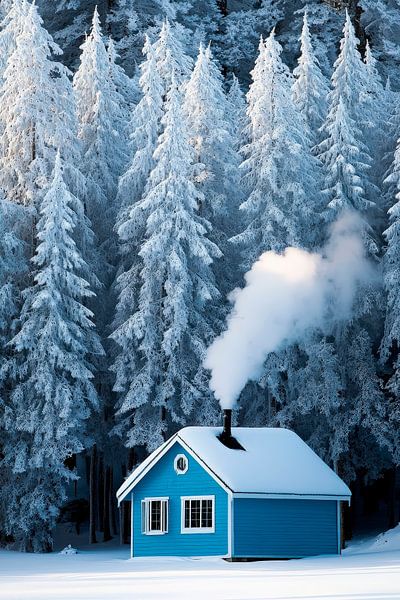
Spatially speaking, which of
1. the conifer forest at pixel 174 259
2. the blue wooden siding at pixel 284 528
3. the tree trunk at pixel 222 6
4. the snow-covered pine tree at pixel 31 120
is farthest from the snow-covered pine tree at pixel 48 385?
the tree trunk at pixel 222 6

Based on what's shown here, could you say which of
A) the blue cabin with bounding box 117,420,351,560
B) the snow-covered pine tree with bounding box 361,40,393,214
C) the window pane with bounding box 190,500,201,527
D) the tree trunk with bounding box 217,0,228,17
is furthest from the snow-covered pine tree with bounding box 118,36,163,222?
the tree trunk with bounding box 217,0,228,17

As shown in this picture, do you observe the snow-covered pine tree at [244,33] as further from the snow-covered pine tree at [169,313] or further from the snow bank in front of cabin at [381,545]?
the snow bank in front of cabin at [381,545]

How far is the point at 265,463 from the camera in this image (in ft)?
119

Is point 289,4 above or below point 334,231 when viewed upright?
above

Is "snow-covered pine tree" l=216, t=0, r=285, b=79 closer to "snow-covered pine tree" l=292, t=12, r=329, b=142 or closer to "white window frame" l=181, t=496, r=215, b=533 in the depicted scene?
"snow-covered pine tree" l=292, t=12, r=329, b=142

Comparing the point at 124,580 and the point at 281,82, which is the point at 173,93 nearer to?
the point at 281,82

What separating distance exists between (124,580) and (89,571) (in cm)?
413

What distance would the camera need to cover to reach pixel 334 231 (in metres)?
42.8

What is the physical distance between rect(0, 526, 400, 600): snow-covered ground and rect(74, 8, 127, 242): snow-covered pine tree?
1413 centimetres

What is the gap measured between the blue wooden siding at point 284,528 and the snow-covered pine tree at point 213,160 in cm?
1155

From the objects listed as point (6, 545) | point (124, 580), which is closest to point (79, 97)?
point (6, 545)

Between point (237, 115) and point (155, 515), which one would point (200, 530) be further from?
point (237, 115)

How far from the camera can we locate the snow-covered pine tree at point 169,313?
139 feet

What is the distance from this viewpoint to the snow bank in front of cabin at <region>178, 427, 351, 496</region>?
35.0 meters
